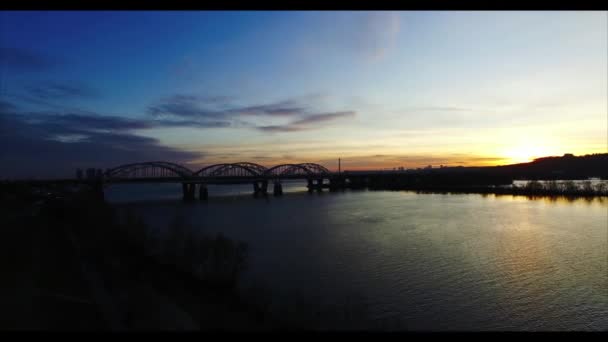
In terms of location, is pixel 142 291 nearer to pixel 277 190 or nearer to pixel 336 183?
pixel 277 190

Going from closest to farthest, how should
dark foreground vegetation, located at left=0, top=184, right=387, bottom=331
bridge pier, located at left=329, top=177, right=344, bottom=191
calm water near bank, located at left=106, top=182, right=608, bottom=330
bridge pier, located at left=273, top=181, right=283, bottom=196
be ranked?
1. dark foreground vegetation, located at left=0, top=184, right=387, bottom=331
2. calm water near bank, located at left=106, top=182, right=608, bottom=330
3. bridge pier, located at left=273, top=181, right=283, bottom=196
4. bridge pier, located at left=329, top=177, right=344, bottom=191

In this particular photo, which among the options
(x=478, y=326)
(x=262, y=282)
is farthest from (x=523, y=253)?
(x=262, y=282)

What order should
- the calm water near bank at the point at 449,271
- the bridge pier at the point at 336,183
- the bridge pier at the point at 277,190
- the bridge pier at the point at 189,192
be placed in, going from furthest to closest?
the bridge pier at the point at 336,183, the bridge pier at the point at 277,190, the bridge pier at the point at 189,192, the calm water near bank at the point at 449,271

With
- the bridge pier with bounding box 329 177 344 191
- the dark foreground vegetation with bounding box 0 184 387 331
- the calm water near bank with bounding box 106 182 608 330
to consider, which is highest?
the bridge pier with bounding box 329 177 344 191

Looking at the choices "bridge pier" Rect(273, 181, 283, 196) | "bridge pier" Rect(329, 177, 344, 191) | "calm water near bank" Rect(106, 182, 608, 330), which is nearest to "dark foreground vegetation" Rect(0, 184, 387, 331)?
"calm water near bank" Rect(106, 182, 608, 330)

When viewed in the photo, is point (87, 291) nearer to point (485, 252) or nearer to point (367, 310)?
point (367, 310)

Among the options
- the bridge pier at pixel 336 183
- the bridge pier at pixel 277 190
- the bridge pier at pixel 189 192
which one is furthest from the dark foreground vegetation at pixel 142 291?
the bridge pier at pixel 336 183

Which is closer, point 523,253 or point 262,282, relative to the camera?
point 262,282

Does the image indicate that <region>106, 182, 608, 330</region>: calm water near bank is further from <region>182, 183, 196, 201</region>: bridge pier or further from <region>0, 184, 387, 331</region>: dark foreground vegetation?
<region>182, 183, 196, 201</region>: bridge pier

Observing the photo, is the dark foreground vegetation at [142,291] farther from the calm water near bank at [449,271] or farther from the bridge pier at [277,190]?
the bridge pier at [277,190]

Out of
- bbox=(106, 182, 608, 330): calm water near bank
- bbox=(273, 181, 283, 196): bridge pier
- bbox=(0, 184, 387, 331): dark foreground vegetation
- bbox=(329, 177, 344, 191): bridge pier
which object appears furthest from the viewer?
bbox=(329, 177, 344, 191): bridge pier

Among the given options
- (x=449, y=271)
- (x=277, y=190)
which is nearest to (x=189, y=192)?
(x=277, y=190)
